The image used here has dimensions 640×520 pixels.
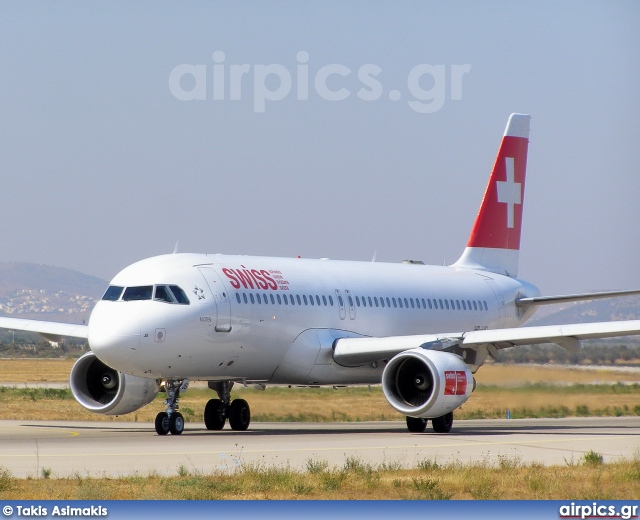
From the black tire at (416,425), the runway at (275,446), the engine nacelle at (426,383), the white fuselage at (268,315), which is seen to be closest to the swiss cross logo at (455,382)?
the engine nacelle at (426,383)

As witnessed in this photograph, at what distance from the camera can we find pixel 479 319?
124 ft

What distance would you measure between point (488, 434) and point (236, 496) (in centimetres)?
1378

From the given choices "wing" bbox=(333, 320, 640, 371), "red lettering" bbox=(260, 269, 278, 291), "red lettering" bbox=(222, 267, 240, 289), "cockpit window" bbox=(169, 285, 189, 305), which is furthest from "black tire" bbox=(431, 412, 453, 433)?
"cockpit window" bbox=(169, 285, 189, 305)

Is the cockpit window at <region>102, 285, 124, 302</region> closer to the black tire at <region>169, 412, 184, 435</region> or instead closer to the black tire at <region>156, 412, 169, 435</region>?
the black tire at <region>156, 412, 169, 435</region>

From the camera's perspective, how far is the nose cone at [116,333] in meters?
26.2

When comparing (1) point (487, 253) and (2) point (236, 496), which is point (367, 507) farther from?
(1) point (487, 253)

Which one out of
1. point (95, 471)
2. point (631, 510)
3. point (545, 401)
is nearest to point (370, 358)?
point (545, 401)

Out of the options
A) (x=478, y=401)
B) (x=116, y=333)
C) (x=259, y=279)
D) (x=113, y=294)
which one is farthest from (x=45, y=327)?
(x=478, y=401)

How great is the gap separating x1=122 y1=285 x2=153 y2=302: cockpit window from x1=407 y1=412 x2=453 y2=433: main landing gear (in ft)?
23.8

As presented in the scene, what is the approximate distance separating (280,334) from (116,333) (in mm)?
4991

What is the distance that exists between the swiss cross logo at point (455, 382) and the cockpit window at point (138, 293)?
6.88 meters

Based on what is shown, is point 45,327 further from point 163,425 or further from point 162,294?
point 163,425

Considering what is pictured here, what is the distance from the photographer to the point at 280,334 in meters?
29.9

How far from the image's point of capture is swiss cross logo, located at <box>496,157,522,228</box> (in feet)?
135
